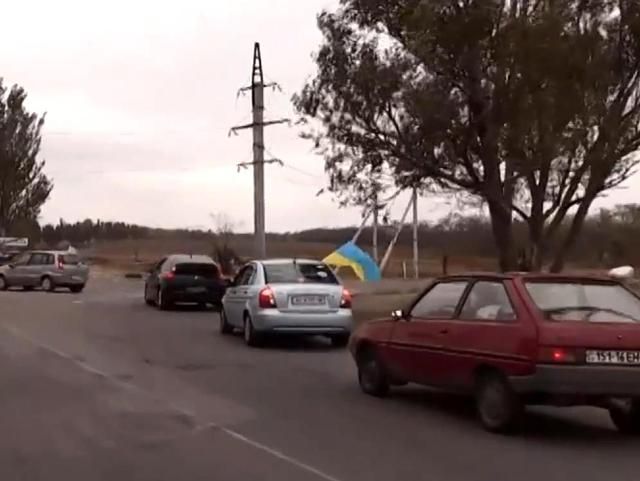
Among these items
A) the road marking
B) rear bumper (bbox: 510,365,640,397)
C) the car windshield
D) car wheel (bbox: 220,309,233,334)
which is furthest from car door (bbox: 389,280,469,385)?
car wheel (bbox: 220,309,233,334)

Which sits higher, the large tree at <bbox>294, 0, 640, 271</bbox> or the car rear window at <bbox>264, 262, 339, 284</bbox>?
the large tree at <bbox>294, 0, 640, 271</bbox>

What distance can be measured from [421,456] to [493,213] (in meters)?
16.7

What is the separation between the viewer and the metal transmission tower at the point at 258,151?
3978cm

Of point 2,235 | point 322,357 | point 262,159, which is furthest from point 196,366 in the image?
point 2,235

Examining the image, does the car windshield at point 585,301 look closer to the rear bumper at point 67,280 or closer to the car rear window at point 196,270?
the car rear window at point 196,270

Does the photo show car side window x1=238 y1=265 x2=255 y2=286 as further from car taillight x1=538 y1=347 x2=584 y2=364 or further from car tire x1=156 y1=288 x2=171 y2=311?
car taillight x1=538 y1=347 x2=584 y2=364

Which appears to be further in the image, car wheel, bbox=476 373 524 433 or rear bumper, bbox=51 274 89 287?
rear bumper, bbox=51 274 89 287

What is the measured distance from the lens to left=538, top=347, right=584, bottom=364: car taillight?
387 inches

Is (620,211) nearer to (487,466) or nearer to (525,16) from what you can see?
(525,16)

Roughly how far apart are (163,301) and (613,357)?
21299 millimetres

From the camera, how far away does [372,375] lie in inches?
512

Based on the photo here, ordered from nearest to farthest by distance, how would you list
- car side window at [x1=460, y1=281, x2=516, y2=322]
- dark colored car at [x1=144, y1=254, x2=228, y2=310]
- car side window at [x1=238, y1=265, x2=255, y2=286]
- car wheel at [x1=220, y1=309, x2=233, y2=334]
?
car side window at [x1=460, y1=281, x2=516, y2=322]
car side window at [x1=238, y1=265, x2=255, y2=286]
car wheel at [x1=220, y1=309, x2=233, y2=334]
dark colored car at [x1=144, y1=254, x2=228, y2=310]

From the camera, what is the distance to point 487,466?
8.92m

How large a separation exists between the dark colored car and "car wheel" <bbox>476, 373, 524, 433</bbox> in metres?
19.5
